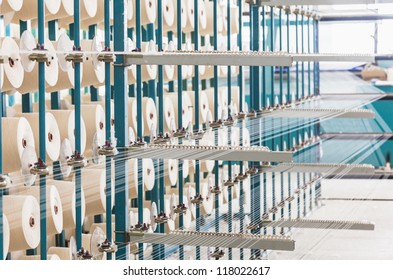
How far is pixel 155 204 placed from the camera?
3.02 metres

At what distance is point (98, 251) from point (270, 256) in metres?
1.27

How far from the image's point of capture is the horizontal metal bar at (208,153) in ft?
8.62

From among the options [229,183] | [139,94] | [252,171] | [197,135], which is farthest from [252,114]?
[139,94]

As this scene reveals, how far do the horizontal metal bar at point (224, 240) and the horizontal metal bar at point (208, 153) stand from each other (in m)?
0.24

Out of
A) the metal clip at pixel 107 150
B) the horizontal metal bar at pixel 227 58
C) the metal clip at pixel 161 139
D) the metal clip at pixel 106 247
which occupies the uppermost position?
the horizontal metal bar at pixel 227 58

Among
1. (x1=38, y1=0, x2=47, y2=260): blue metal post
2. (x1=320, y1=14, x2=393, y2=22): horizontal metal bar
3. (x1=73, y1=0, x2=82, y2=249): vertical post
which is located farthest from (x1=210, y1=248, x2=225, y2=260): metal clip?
(x1=320, y1=14, x2=393, y2=22): horizontal metal bar

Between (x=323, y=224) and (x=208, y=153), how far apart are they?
1.40 meters

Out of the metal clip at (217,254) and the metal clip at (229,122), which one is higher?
the metal clip at (229,122)

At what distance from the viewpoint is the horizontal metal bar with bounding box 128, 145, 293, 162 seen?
2.63 metres

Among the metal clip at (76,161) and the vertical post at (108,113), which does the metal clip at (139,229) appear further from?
the metal clip at (76,161)

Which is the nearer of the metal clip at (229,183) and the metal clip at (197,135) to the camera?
the metal clip at (197,135)

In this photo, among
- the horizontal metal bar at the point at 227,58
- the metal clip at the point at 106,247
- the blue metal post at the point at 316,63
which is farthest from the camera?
the blue metal post at the point at 316,63

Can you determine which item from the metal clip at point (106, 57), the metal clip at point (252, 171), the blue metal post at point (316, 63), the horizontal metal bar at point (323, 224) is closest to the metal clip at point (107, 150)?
the metal clip at point (106, 57)

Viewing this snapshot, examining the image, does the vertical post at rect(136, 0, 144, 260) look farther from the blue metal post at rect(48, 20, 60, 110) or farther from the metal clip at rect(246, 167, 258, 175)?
the metal clip at rect(246, 167, 258, 175)
